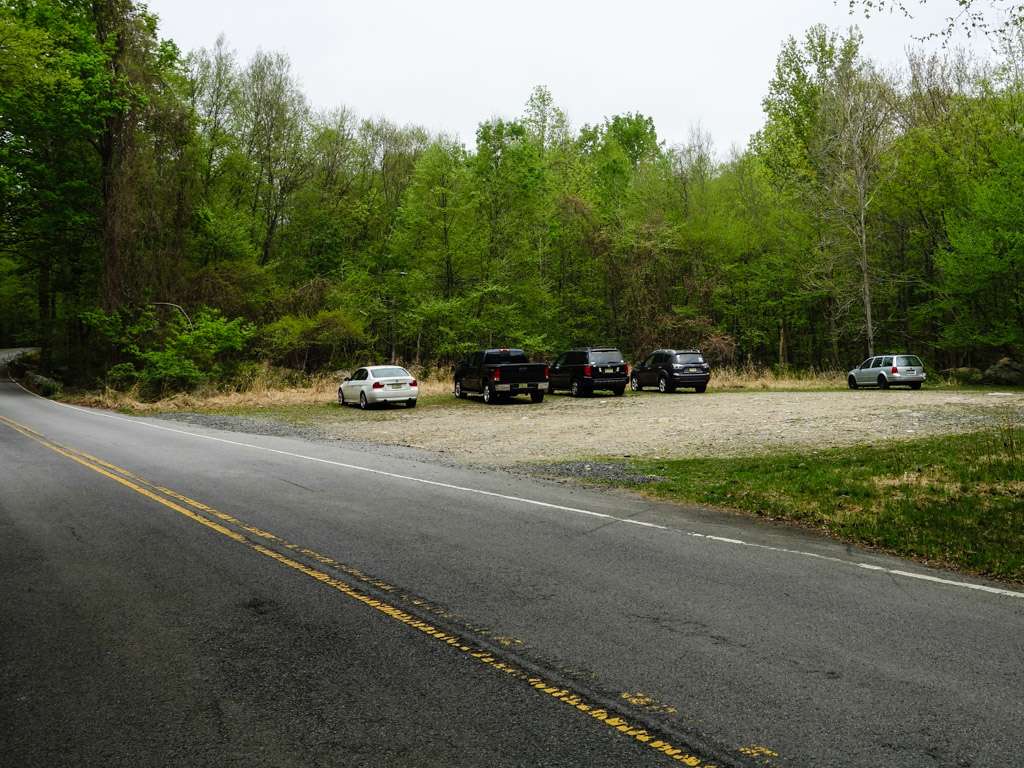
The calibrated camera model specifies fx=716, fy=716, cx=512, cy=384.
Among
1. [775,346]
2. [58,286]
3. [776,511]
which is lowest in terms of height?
[776,511]

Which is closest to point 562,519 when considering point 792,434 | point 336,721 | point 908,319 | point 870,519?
point 870,519

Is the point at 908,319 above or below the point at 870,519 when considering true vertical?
above

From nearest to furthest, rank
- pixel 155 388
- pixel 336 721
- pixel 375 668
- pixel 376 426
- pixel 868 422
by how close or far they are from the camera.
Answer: pixel 336 721 → pixel 375 668 → pixel 868 422 → pixel 376 426 → pixel 155 388

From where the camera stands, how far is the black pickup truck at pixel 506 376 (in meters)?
28.5

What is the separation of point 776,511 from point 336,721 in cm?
689

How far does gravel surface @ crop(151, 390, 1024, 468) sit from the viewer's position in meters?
15.2

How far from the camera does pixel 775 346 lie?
52344mm

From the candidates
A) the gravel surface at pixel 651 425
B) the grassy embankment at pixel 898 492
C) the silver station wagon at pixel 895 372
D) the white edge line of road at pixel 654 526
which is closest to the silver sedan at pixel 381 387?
the gravel surface at pixel 651 425

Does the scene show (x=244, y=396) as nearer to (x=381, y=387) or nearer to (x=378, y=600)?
(x=381, y=387)

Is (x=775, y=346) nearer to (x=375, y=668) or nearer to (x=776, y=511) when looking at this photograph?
(x=776, y=511)

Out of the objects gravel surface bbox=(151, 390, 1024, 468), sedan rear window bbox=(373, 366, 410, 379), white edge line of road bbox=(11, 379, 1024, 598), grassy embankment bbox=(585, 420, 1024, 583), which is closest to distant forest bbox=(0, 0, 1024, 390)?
sedan rear window bbox=(373, 366, 410, 379)

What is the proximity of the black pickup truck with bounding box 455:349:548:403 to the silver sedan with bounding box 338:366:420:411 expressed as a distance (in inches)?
112

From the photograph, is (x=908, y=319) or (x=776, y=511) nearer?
(x=776, y=511)

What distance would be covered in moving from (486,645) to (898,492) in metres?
7.31
